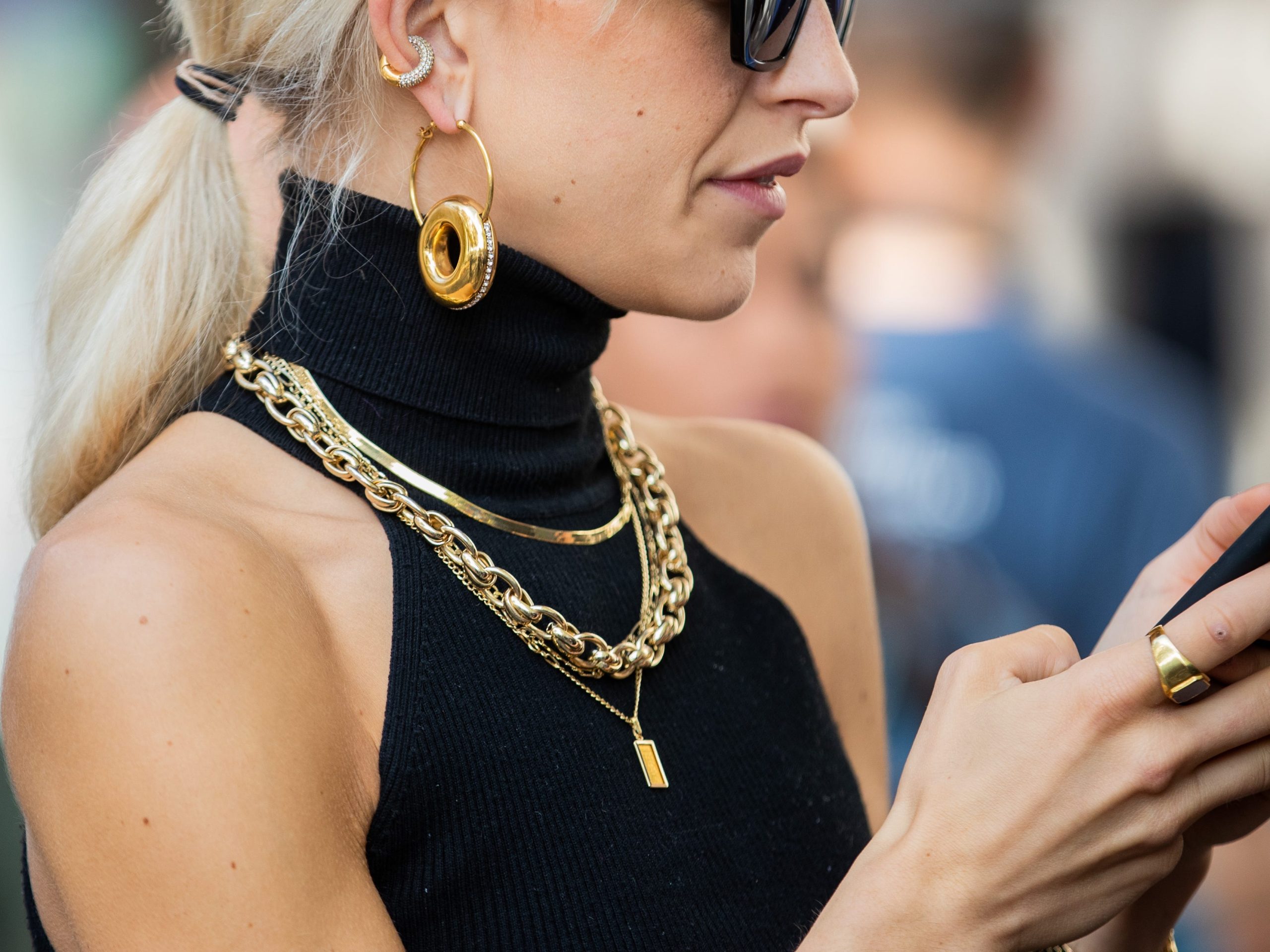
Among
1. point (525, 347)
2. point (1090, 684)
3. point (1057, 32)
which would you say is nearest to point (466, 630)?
A: point (525, 347)

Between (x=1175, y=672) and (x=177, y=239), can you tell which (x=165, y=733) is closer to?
(x=177, y=239)

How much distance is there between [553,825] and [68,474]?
649mm

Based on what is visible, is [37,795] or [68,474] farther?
[68,474]

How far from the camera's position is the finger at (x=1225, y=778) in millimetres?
1062

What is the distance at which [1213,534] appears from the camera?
4.33 ft

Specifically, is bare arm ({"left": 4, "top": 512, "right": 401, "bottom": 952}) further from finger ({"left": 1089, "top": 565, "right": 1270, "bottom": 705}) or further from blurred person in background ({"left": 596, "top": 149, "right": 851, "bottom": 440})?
blurred person in background ({"left": 596, "top": 149, "right": 851, "bottom": 440})

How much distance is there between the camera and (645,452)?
162cm

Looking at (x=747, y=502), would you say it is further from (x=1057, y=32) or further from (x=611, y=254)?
(x=1057, y=32)

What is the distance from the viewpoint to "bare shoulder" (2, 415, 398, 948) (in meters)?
0.99

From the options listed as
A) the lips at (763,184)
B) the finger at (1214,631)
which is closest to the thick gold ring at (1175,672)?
the finger at (1214,631)

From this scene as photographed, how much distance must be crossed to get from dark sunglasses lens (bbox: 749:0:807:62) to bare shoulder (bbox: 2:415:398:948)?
69 cm

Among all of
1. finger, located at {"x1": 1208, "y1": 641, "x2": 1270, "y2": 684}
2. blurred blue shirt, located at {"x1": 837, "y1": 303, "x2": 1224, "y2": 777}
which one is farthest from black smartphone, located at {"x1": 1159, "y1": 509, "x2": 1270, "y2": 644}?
blurred blue shirt, located at {"x1": 837, "y1": 303, "x2": 1224, "y2": 777}

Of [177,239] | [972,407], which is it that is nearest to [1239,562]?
[177,239]

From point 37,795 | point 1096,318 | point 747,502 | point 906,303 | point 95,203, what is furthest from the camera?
point 1096,318
